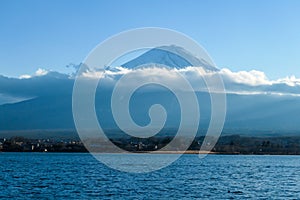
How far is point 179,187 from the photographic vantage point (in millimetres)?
58688

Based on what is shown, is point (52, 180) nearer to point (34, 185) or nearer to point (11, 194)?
point (34, 185)

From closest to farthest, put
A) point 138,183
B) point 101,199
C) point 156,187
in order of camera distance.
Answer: point 101,199
point 156,187
point 138,183

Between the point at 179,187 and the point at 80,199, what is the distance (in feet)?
47.6

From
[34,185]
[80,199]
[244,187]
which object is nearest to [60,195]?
[80,199]

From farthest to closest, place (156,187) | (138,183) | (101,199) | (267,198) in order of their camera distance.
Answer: (138,183), (156,187), (267,198), (101,199)

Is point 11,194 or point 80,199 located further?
point 11,194

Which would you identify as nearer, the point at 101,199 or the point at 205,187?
the point at 101,199

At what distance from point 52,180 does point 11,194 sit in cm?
1646

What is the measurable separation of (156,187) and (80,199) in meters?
12.9

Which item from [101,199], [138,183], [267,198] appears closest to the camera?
[101,199]

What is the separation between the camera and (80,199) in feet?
154

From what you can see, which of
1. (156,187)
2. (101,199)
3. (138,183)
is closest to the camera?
(101,199)

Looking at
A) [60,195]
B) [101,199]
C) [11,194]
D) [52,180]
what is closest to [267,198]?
[101,199]

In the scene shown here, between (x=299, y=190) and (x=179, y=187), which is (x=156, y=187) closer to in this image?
(x=179, y=187)
